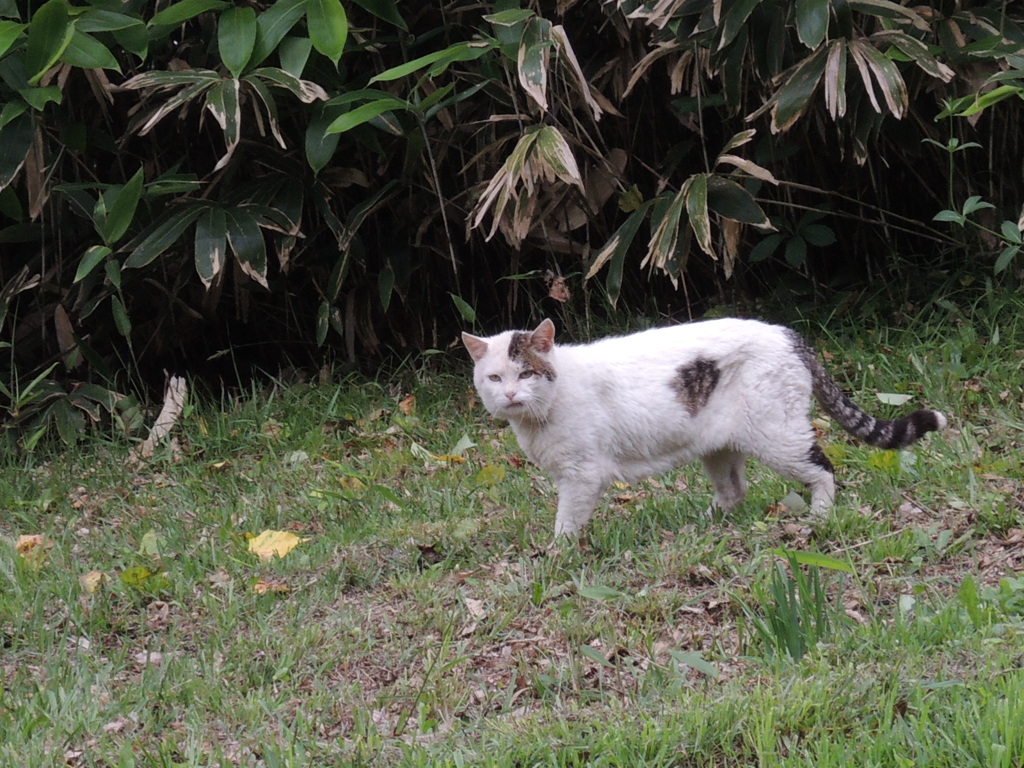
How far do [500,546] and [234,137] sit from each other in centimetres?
236

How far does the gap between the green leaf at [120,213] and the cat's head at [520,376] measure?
2265 millimetres

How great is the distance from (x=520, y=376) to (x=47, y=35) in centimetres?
279

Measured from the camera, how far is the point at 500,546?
421cm

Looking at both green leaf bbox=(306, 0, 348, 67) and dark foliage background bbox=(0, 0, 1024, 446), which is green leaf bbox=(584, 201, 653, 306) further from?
green leaf bbox=(306, 0, 348, 67)

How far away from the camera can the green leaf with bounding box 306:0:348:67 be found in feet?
16.7

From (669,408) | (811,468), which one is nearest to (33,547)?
(669,408)

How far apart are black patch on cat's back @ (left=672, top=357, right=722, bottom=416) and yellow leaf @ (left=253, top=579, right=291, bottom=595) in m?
1.55

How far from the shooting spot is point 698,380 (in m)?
4.27

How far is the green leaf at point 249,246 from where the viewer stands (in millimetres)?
5637

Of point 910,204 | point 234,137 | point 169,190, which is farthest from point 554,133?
point 910,204

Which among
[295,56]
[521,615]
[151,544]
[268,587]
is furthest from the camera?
[295,56]

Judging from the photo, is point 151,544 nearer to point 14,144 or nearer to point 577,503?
point 577,503

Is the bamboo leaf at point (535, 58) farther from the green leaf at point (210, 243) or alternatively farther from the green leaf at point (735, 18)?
the green leaf at point (210, 243)

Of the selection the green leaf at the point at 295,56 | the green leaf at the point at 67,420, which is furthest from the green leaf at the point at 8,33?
the green leaf at the point at 67,420
